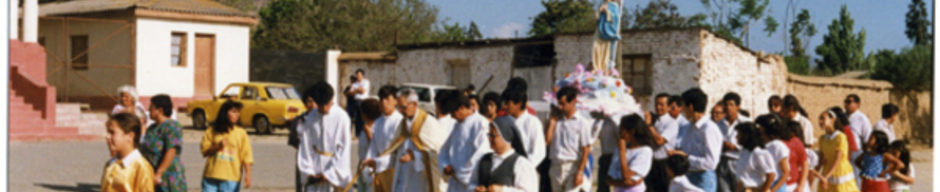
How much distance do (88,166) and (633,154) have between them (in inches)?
328

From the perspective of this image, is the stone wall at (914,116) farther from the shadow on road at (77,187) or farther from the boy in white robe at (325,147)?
the boy in white robe at (325,147)

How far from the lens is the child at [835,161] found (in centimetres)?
855

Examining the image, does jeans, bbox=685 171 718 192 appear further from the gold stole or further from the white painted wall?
the white painted wall

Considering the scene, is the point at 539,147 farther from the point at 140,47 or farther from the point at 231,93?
the point at 140,47

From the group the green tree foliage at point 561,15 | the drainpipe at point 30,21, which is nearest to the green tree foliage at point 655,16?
the green tree foliage at point 561,15

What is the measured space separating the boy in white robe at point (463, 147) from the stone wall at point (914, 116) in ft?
64.1

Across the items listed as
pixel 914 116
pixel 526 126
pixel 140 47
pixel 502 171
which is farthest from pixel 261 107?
pixel 502 171

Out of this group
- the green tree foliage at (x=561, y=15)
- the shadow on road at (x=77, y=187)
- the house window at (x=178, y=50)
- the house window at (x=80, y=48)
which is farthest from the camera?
the green tree foliage at (x=561, y=15)

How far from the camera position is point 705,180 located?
7.98 meters

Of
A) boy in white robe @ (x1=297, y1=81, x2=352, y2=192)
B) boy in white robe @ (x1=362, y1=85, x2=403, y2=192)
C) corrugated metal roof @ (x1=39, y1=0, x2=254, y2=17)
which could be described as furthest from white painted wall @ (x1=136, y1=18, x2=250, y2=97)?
boy in white robe @ (x1=297, y1=81, x2=352, y2=192)

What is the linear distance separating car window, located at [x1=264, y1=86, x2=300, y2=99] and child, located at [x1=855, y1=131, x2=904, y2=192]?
48.7 ft

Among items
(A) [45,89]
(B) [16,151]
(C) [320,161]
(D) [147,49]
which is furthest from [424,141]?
(D) [147,49]

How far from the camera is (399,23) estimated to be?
142 ft

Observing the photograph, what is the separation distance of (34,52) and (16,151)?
16.7ft
